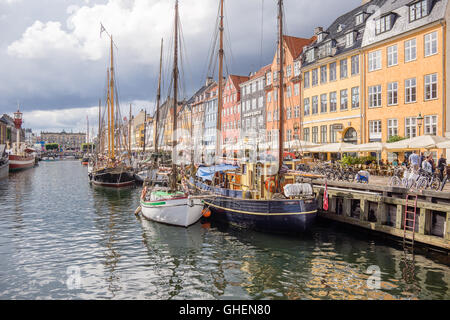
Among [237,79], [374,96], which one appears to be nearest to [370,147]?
[374,96]

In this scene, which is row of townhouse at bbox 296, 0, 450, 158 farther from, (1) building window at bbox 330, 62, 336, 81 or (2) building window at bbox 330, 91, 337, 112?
(2) building window at bbox 330, 91, 337, 112

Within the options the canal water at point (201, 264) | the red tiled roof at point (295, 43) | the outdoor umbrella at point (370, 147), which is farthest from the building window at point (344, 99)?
the canal water at point (201, 264)

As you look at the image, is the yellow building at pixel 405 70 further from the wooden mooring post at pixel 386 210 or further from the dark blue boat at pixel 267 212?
the dark blue boat at pixel 267 212

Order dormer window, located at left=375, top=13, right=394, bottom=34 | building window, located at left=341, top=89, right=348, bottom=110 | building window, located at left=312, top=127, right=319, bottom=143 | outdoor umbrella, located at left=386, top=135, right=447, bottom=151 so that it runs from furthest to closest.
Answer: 1. building window, located at left=312, top=127, right=319, bottom=143
2. building window, located at left=341, top=89, right=348, bottom=110
3. dormer window, located at left=375, top=13, right=394, bottom=34
4. outdoor umbrella, located at left=386, top=135, right=447, bottom=151

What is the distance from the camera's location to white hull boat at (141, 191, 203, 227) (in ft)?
69.6

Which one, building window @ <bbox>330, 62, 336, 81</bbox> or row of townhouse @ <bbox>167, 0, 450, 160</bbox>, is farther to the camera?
building window @ <bbox>330, 62, 336, 81</bbox>

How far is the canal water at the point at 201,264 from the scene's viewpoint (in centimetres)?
1205

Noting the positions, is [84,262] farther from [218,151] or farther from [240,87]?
[240,87]

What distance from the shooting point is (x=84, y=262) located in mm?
15383

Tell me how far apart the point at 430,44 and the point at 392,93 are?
5.40 meters

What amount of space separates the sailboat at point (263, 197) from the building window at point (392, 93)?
17.1 m

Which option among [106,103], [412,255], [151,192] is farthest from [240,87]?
[412,255]

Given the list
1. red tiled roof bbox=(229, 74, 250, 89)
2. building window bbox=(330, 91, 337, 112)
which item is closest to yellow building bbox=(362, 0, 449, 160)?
building window bbox=(330, 91, 337, 112)

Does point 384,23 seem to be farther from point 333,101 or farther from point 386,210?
point 386,210
